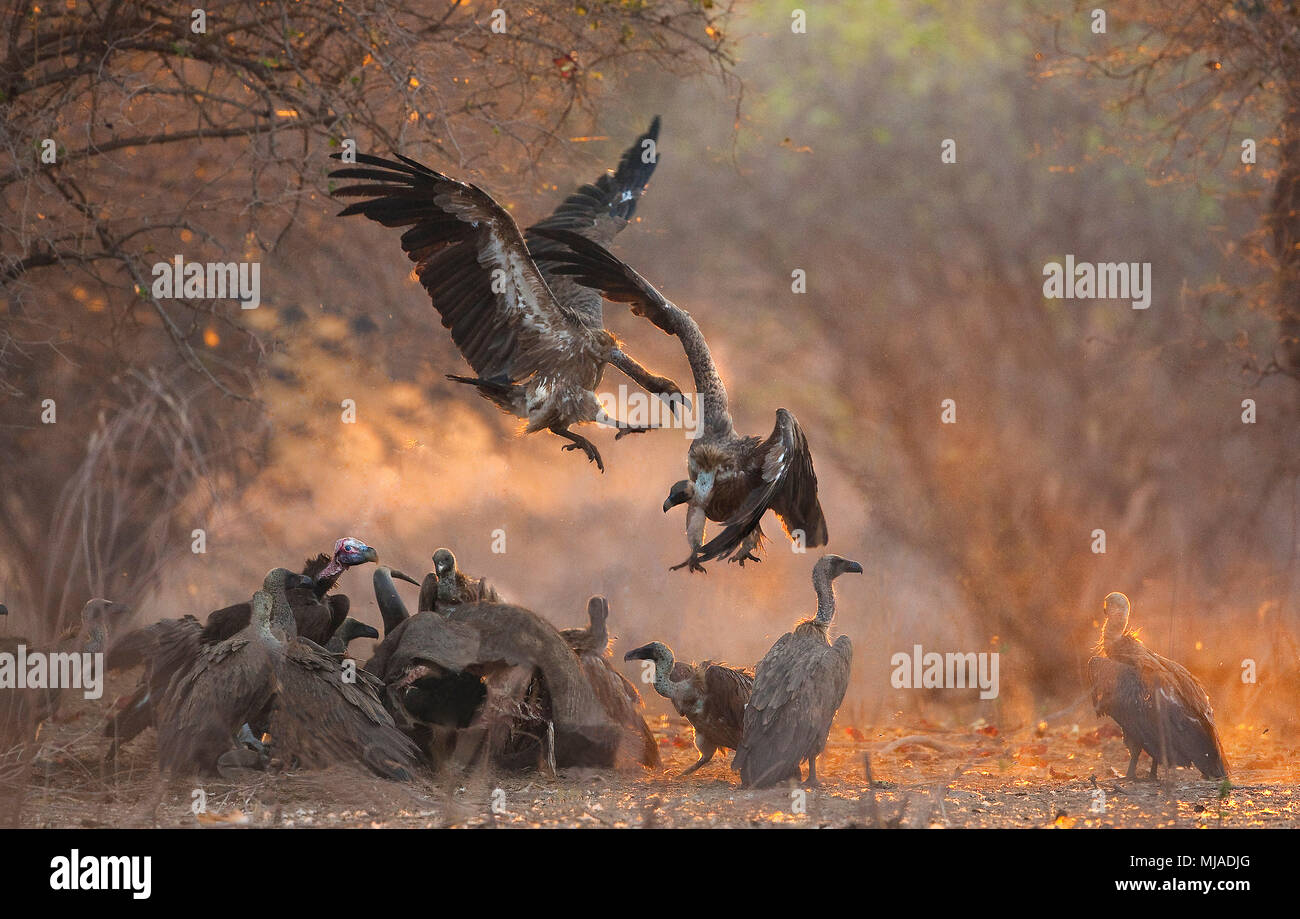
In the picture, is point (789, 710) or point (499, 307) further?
point (499, 307)

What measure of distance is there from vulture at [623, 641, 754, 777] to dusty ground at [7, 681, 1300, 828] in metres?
0.26

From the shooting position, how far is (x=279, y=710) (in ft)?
18.6

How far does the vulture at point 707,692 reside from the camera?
20.8ft

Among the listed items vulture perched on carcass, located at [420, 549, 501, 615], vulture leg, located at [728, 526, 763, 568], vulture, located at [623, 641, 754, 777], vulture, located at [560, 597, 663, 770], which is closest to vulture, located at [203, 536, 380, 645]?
vulture perched on carcass, located at [420, 549, 501, 615]

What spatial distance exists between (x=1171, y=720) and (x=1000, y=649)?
11.5 ft

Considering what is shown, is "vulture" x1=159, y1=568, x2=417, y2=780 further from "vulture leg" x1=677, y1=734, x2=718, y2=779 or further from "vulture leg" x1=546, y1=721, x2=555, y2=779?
"vulture leg" x1=677, y1=734, x2=718, y2=779

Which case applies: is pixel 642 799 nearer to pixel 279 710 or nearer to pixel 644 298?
pixel 279 710

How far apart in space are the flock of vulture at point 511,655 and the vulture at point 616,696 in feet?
0.05

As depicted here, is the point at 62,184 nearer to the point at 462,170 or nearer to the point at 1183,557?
the point at 462,170

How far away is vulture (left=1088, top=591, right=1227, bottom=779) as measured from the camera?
6.00 metres

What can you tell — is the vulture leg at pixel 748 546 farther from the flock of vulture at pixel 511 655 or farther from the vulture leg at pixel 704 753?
the vulture leg at pixel 704 753

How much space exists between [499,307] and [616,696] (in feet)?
6.83
